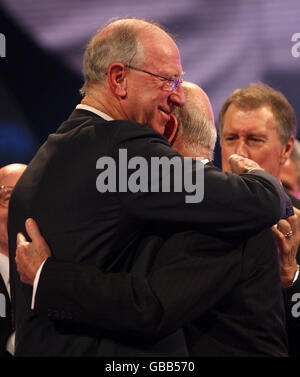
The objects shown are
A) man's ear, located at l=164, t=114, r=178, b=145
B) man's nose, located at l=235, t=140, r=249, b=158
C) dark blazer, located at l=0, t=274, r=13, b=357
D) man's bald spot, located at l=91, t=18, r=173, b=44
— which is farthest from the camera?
dark blazer, located at l=0, t=274, r=13, b=357

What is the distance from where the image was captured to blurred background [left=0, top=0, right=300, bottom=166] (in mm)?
3465

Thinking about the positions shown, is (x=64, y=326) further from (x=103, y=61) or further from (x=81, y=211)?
(x=103, y=61)

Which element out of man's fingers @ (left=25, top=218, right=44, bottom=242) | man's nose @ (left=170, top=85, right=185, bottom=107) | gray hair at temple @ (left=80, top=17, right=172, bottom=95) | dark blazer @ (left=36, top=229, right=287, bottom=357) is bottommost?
dark blazer @ (left=36, top=229, right=287, bottom=357)

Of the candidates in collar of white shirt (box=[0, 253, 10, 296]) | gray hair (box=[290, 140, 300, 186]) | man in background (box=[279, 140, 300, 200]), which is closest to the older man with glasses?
collar of white shirt (box=[0, 253, 10, 296])

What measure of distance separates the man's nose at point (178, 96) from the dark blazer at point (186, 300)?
1.49 ft

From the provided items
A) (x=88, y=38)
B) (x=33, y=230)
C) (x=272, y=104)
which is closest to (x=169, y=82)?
(x=33, y=230)

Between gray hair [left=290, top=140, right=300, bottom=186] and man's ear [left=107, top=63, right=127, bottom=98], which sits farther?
gray hair [left=290, top=140, right=300, bottom=186]

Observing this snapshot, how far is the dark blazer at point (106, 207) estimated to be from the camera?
1.55 m

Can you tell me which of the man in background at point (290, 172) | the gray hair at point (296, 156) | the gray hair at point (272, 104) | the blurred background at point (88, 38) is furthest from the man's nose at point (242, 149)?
the man in background at point (290, 172)

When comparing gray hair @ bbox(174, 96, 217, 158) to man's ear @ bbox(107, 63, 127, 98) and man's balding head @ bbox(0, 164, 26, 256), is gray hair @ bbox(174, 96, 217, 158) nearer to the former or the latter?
man's ear @ bbox(107, 63, 127, 98)

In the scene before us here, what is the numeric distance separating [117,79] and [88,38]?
2.00 meters

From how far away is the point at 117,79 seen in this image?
1.77 metres

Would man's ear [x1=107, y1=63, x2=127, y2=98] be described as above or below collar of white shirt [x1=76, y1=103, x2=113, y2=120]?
above

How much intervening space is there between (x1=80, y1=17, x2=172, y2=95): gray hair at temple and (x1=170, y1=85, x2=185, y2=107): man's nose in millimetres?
149
